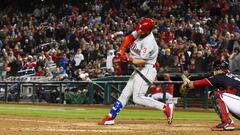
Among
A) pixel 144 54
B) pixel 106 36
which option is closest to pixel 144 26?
pixel 144 54

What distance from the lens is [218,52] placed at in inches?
757

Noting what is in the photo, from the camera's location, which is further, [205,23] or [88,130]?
[205,23]

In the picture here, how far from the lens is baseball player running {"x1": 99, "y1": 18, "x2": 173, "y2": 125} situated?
10.9 metres

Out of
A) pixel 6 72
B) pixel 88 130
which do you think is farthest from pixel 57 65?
pixel 88 130

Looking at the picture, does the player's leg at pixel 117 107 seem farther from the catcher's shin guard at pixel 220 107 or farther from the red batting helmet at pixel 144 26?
the catcher's shin guard at pixel 220 107

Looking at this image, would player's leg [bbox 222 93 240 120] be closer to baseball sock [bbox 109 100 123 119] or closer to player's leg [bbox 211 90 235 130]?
player's leg [bbox 211 90 235 130]

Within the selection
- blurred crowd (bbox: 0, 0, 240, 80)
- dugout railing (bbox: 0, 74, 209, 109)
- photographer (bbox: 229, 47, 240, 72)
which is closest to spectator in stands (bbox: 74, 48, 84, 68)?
blurred crowd (bbox: 0, 0, 240, 80)

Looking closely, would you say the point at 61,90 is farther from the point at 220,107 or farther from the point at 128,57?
the point at 220,107

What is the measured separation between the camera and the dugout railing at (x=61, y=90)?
816 inches

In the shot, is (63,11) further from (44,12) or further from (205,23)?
(205,23)

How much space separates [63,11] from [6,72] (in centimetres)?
615

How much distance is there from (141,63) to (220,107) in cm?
178

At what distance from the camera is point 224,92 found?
992cm

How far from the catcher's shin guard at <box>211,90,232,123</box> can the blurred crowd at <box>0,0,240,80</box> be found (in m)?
6.20
